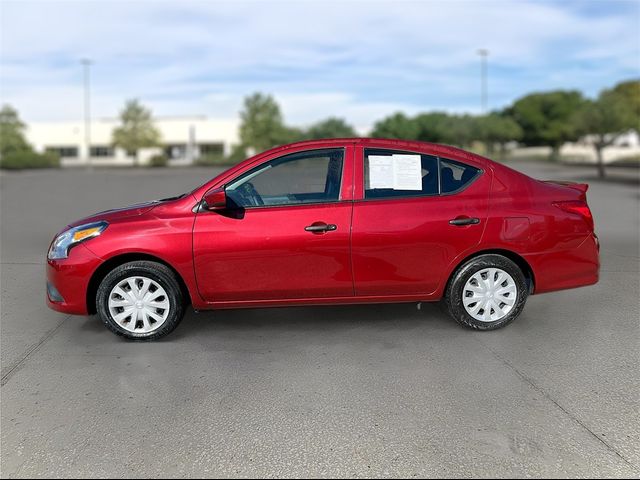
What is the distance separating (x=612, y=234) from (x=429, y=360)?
873 cm

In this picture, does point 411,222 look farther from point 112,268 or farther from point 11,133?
point 11,133

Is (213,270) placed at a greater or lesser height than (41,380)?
greater

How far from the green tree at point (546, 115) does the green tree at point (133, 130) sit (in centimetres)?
5387

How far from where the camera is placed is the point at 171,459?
3.41 metres

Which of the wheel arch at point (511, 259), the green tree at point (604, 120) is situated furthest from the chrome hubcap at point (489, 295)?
the green tree at point (604, 120)

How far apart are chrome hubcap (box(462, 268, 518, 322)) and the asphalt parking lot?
20cm

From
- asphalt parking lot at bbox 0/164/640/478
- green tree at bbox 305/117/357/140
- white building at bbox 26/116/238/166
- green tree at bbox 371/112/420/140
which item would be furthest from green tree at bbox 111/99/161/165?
asphalt parking lot at bbox 0/164/640/478

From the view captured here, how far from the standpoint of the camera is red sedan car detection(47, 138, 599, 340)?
545 cm

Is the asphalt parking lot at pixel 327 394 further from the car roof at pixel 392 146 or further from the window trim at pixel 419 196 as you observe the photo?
the car roof at pixel 392 146

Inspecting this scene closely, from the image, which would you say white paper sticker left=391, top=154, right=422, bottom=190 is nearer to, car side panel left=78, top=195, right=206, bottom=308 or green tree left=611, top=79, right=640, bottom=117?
car side panel left=78, top=195, right=206, bottom=308

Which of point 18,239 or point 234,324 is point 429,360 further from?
point 18,239

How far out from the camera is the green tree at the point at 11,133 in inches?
3125

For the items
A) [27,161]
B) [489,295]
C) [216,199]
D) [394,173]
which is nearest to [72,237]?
[216,199]

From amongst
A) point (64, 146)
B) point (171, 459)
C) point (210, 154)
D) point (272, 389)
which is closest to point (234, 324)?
point (272, 389)
